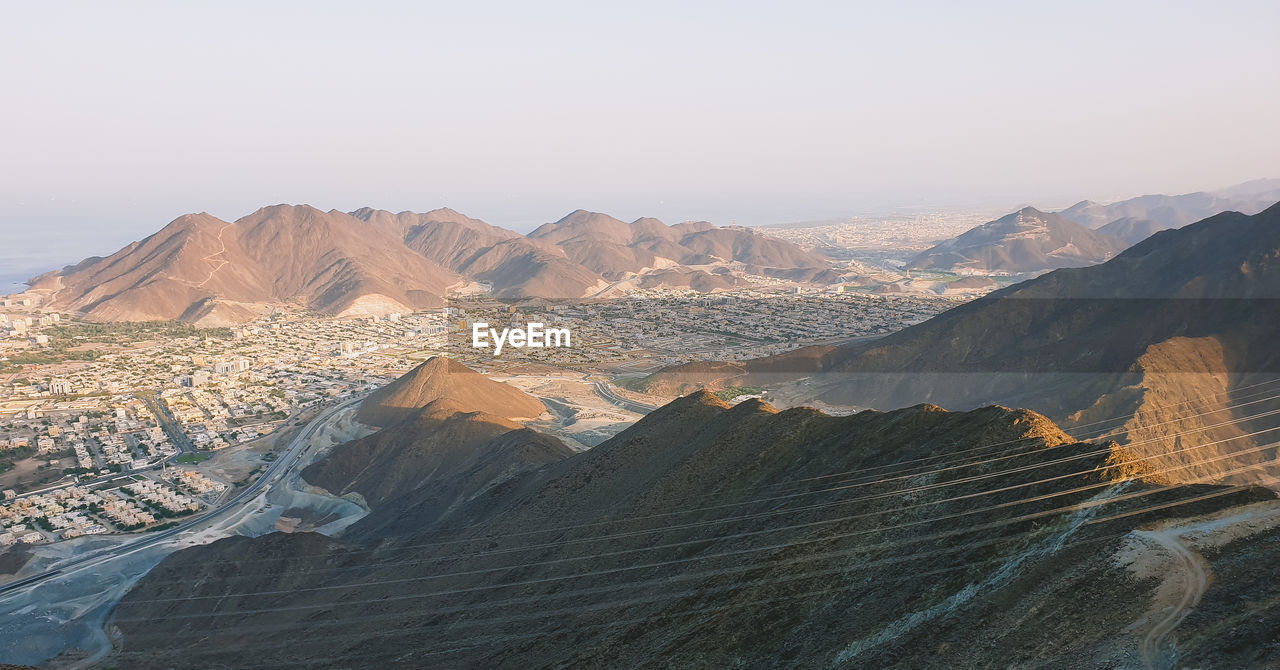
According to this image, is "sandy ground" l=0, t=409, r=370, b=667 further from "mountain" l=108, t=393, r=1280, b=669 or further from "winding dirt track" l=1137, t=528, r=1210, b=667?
"winding dirt track" l=1137, t=528, r=1210, b=667

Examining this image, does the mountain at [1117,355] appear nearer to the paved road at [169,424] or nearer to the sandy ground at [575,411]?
the sandy ground at [575,411]

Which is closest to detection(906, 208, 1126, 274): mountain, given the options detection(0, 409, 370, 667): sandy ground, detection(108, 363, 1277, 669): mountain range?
detection(0, 409, 370, 667): sandy ground

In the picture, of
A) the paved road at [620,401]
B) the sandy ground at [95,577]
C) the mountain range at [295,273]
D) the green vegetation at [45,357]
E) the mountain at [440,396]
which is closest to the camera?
the sandy ground at [95,577]

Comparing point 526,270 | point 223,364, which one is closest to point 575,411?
point 223,364

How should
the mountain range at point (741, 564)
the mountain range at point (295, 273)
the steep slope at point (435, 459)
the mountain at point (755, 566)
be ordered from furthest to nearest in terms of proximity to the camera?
the mountain range at point (295, 273) → the steep slope at point (435, 459) → the mountain range at point (741, 564) → the mountain at point (755, 566)

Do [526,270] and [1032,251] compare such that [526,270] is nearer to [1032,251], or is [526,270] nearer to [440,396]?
[1032,251]

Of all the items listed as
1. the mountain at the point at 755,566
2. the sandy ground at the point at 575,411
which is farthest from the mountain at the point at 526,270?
the mountain at the point at 755,566
